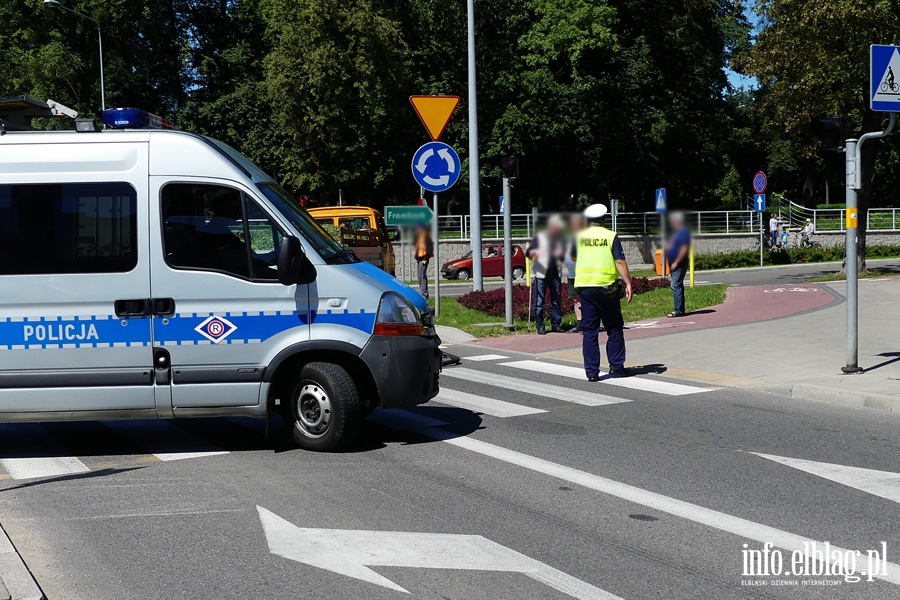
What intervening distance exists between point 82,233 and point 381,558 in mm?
3969

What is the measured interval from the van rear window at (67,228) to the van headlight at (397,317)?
75.9 inches

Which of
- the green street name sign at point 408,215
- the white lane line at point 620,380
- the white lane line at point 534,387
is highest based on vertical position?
the green street name sign at point 408,215

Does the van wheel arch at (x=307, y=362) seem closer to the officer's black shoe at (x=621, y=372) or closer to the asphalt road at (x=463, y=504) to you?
the asphalt road at (x=463, y=504)

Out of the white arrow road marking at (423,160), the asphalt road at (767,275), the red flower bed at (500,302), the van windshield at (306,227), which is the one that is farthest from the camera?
the asphalt road at (767,275)

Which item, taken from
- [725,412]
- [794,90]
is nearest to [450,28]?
[794,90]

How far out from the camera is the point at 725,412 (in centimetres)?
943

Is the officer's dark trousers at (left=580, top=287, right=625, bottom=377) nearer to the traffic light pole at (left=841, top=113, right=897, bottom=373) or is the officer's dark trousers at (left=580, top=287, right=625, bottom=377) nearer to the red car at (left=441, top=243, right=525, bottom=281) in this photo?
the traffic light pole at (left=841, top=113, right=897, bottom=373)

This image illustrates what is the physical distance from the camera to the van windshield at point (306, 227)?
311 inches

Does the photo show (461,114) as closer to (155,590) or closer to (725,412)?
(725,412)

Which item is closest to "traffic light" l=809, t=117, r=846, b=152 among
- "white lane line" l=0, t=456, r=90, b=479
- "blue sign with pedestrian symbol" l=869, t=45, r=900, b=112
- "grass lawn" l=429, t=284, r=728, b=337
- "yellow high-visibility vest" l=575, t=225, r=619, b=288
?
"blue sign with pedestrian symbol" l=869, t=45, r=900, b=112

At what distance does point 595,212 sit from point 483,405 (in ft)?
9.74

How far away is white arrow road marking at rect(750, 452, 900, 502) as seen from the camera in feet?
21.1

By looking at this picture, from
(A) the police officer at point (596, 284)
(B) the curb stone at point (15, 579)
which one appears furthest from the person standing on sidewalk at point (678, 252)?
(B) the curb stone at point (15, 579)

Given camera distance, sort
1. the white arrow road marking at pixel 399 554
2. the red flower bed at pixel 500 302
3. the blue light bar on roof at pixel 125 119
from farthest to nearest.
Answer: the red flower bed at pixel 500 302
the blue light bar on roof at pixel 125 119
the white arrow road marking at pixel 399 554
